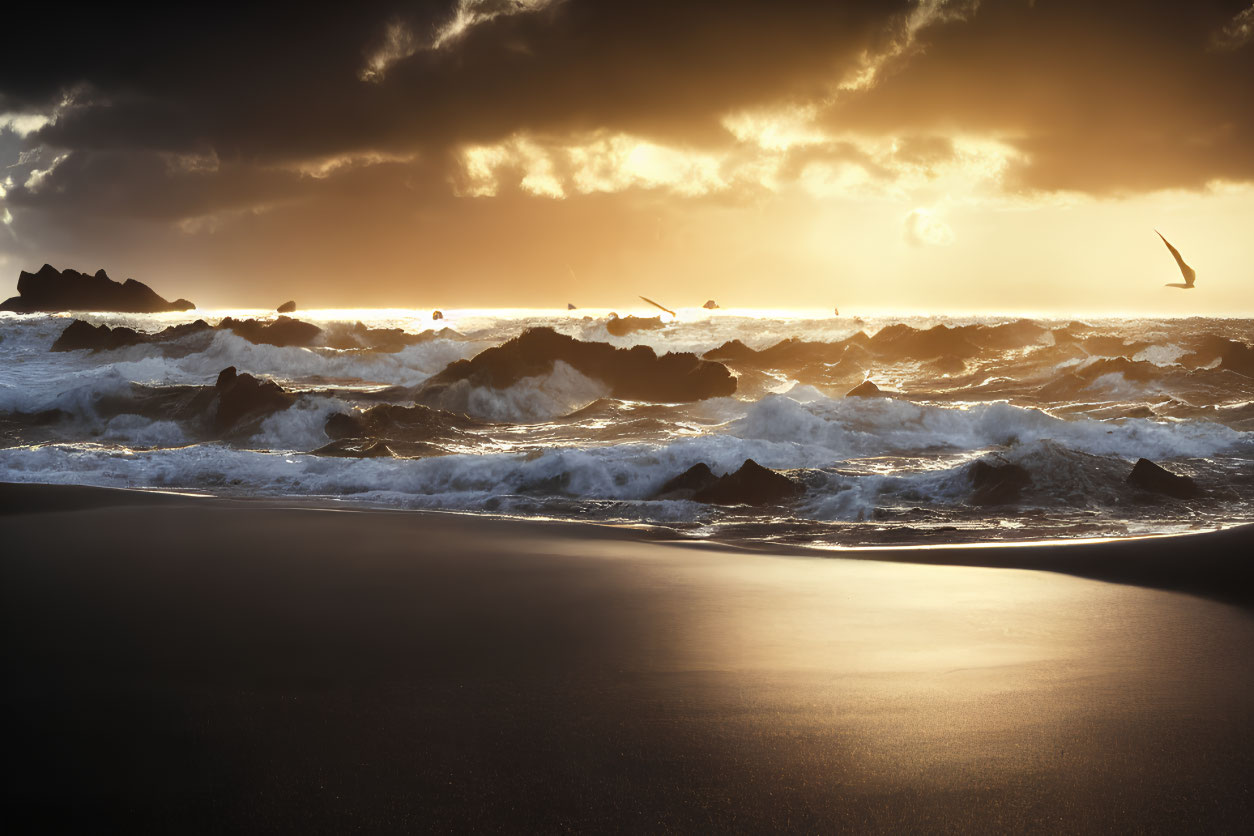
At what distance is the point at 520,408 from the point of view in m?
24.0

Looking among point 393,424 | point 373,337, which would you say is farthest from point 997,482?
point 373,337

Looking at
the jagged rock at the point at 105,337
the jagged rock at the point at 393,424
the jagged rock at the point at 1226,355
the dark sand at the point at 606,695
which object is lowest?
the dark sand at the point at 606,695

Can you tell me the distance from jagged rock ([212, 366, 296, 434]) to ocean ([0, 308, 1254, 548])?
0.24 metres

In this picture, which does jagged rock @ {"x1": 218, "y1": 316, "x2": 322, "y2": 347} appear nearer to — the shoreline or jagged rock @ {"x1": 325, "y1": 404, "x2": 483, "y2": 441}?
jagged rock @ {"x1": 325, "y1": 404, "x2": 483, "y2": 441}

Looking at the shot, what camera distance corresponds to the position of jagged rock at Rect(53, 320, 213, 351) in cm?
3941

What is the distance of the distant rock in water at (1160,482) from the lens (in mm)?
9789

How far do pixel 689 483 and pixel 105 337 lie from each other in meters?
38.0

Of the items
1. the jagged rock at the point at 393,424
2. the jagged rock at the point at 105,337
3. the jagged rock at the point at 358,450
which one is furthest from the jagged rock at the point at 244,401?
the jagged rock at the point at 105,337

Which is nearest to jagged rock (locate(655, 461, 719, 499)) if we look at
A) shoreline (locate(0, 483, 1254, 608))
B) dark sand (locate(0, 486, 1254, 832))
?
shoreline (locate(0, 483, 1254, 608))

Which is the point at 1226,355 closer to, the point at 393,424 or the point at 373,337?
the point at 393,424

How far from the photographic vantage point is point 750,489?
991 cm

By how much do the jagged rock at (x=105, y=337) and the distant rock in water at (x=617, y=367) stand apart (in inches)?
790

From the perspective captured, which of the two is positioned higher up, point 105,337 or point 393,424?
point 105,337

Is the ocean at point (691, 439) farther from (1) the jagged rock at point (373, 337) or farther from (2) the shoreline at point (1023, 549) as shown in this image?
(1) the jagged rock at point (373, 337)
